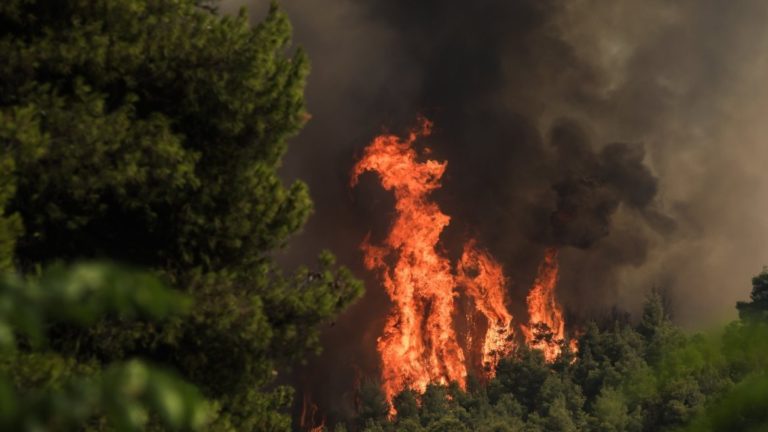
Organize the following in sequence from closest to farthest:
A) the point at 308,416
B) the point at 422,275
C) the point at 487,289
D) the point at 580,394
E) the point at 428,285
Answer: the point at 580,394, the point at 308,416, the point at 422,275, the point at 428,285, the point at 487,289

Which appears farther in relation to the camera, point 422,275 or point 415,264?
point 422,275

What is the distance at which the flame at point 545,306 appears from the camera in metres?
79.6

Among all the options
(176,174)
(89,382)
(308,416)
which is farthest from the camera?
(308,416)

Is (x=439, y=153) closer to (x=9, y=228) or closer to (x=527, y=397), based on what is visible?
(x=527, y=397)

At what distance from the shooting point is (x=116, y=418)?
163cm

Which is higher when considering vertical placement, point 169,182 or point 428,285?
point 428,285

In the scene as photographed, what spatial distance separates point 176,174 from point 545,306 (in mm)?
72593

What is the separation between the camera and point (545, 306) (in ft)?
270

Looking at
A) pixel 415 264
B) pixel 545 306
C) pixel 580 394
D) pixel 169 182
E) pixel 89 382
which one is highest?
pixel 415 264

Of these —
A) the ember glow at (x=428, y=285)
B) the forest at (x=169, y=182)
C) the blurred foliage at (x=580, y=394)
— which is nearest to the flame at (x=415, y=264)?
the ember glow at (x=428, y=285)

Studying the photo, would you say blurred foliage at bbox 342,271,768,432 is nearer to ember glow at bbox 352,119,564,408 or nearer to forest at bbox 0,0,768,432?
ember glow at bbox 352,119,564,408

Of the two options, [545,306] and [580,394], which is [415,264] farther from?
[580,394]

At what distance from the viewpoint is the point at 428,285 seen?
80.9 metres

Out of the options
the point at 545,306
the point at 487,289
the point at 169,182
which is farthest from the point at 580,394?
the point at 169,182
